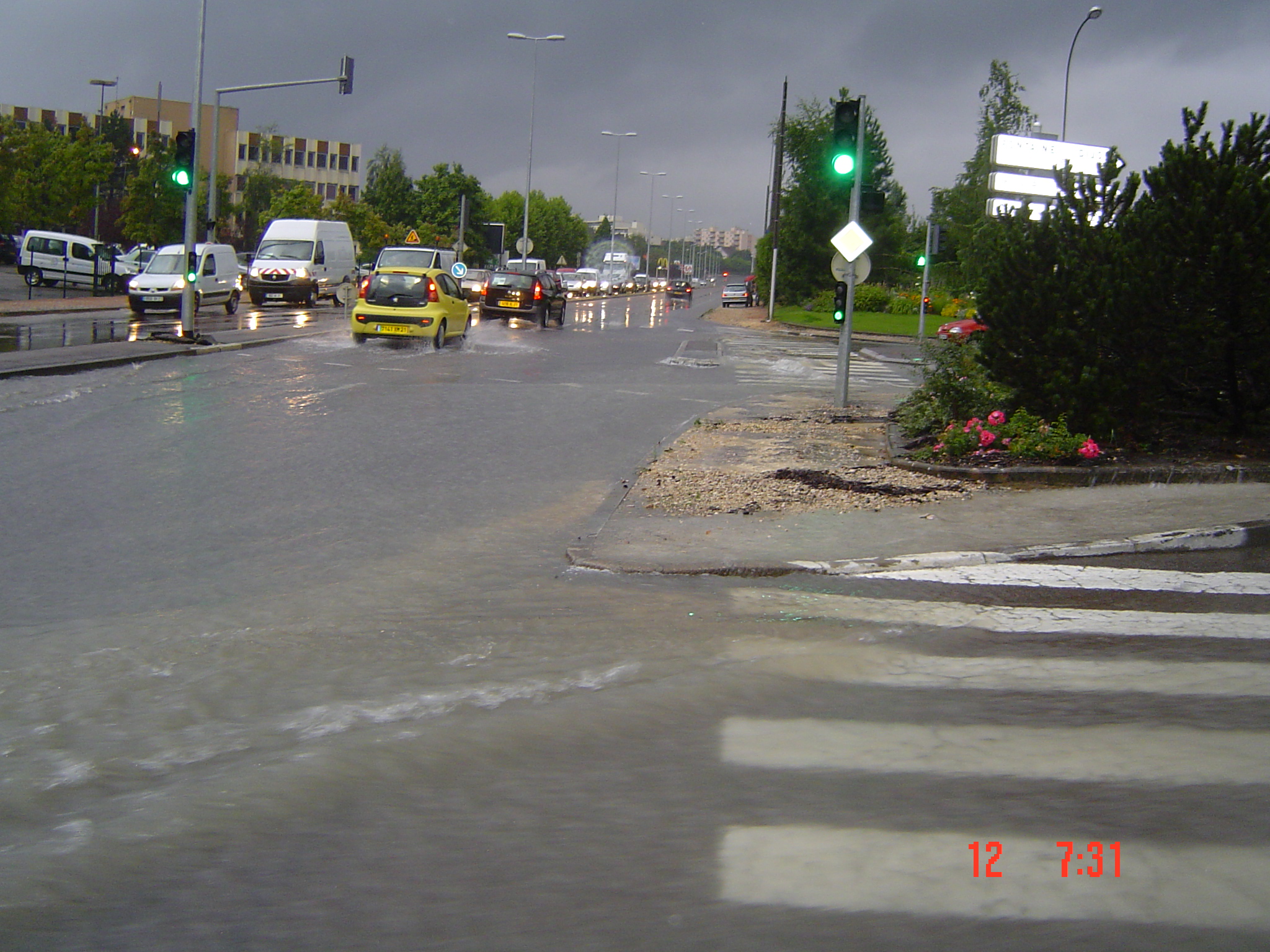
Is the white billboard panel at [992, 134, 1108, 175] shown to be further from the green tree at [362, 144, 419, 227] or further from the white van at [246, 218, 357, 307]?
the green tree at [362, 144, 419, 227]

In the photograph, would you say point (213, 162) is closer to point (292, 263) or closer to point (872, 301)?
point (292, 263)

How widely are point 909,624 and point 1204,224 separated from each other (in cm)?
649

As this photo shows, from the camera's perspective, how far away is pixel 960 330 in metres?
13.5

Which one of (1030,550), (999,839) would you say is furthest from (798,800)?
(1030,550)

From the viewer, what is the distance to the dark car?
3953cm

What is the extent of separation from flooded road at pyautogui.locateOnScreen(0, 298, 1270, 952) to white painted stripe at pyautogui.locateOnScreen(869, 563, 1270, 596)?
0.39 ft

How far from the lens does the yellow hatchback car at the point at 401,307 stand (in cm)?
2458

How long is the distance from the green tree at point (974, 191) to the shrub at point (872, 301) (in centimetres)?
559

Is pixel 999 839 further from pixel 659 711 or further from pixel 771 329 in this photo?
pixel 771 329

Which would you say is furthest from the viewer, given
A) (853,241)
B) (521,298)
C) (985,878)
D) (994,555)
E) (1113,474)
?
(521,298)

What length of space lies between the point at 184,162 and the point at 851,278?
1283cm

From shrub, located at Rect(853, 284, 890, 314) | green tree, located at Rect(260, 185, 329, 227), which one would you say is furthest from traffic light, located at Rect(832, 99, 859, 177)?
green tree, located at Rect(260, 185, 329, 227)

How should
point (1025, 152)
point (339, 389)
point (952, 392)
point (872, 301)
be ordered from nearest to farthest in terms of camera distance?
point (952, 392)
point (339, 389)
point (1025, 152)
point (872, 301)
